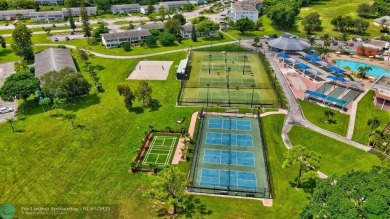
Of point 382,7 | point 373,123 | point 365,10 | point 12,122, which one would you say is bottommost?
point 373,123

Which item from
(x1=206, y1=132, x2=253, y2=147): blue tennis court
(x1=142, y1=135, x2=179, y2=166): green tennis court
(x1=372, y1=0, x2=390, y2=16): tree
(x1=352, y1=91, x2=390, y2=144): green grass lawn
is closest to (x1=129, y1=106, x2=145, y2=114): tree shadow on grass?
(x1=142, y1=135, x2=179, y2=166): green tennis court

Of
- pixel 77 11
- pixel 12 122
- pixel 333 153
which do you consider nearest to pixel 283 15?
pixel 333 153

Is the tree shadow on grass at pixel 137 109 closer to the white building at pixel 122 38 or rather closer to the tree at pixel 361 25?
the white building at pixel 122 38

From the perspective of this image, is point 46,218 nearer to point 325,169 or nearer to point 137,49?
point 325,169

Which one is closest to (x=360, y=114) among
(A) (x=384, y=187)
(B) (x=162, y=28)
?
(A) (x=384, y=187)

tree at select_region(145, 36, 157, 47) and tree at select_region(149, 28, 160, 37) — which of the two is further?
tree at select_region(149, 28, 160, 37)

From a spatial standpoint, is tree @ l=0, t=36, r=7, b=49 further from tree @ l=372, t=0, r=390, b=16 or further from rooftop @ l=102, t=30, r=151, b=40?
tree @ l=372, t=0, r=390, b=16

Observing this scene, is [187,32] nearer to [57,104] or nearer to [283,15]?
[283,15]
